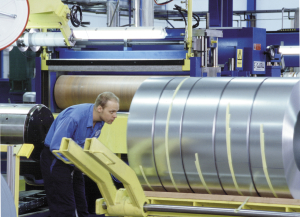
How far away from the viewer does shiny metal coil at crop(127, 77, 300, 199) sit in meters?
2.07

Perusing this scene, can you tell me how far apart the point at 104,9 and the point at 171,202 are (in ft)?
30.8

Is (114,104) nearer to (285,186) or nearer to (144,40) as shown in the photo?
(285,186)

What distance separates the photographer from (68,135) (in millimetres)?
2719

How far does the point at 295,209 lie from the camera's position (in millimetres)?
2129

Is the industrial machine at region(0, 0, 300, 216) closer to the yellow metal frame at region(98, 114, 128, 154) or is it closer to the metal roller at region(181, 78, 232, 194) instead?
the metal roller at region(181, 78, 232, 194)

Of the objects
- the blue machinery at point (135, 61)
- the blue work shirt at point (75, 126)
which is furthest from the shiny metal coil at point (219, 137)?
the blue machinery at point (135, 61)

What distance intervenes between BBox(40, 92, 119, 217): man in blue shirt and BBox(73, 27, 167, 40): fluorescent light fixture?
1.55 m

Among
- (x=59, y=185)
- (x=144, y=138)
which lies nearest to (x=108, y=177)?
(x=144, y=138)

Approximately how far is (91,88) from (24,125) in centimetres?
108

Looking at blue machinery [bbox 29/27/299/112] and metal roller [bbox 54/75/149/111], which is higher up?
blue machinery [bbox 29/27/299/112]

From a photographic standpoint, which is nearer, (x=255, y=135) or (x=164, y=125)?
(x=255, y=135)

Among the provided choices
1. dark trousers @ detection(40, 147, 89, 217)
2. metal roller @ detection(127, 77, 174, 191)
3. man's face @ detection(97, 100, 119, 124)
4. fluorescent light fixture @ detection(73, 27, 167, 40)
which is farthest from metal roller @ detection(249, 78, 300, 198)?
fluorescent light fixture @ detection(73, 27, 167, 40)

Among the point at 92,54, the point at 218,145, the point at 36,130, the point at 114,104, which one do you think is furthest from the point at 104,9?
the point at 218,145

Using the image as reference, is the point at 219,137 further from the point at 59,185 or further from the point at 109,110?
the point at 59,185
